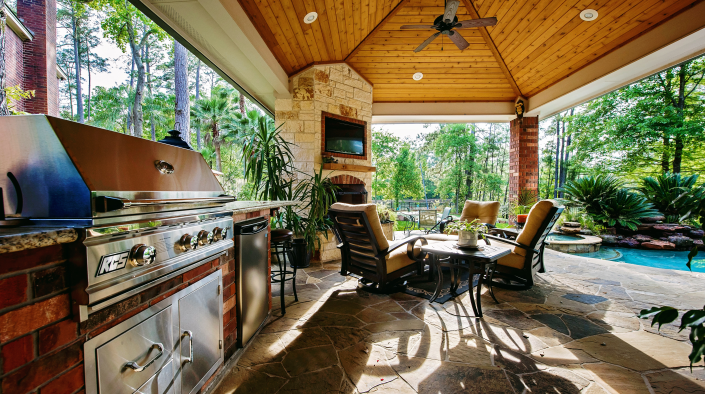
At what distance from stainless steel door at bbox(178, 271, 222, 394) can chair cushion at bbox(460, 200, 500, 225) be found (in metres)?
4.19

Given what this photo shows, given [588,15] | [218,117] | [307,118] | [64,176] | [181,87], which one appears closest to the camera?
[64,176]

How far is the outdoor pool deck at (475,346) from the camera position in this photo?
1677 mm

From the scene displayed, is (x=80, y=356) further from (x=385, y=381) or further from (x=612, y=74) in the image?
(x=612, y=74)

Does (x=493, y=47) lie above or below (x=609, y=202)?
above

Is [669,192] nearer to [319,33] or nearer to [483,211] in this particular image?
[483,211]

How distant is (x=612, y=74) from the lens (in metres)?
4.33

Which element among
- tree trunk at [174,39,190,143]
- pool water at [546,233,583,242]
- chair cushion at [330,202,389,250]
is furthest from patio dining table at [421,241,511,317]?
tree trunk at [174,39,190,143]

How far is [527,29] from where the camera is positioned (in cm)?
461

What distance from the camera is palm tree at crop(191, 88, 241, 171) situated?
13.3 m

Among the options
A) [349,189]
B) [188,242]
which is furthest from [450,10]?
[188,242]

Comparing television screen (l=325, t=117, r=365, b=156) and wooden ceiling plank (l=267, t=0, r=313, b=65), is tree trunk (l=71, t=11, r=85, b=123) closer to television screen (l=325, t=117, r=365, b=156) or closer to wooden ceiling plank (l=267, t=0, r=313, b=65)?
wooden ceiling plank (l=267, t=0, r=313, b=65)

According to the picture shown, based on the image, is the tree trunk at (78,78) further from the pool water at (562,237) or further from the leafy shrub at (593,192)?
the leafy shrub at (593,192)

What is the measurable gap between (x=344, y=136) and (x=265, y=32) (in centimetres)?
206

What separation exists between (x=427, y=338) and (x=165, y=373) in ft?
5.58
